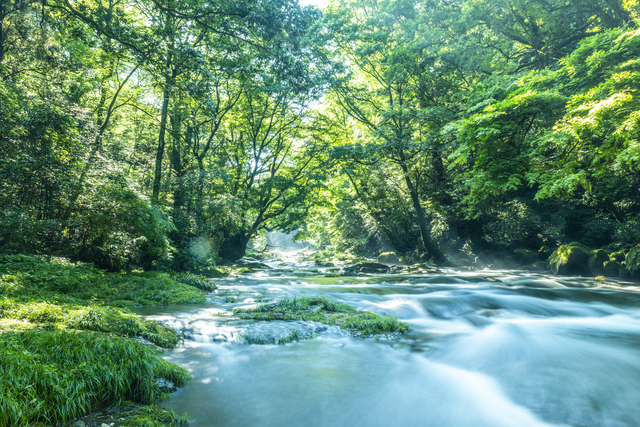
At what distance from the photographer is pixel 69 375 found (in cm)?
251

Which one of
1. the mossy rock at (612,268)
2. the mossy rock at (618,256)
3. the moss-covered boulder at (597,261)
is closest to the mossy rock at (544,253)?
the moss-covered boulder at (597,261)

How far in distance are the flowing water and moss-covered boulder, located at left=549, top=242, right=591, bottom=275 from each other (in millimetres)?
6655

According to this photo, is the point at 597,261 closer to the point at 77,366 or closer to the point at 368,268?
the point at 368,268

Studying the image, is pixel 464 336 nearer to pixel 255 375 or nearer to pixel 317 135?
pixel 255 375

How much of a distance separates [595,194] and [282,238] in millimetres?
95060

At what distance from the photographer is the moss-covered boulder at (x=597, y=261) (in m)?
12.8

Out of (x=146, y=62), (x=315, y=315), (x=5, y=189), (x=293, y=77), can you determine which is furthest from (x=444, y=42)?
(x=5, y=189)

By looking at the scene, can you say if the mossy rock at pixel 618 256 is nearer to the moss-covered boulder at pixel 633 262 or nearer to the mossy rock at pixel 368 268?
the moss-covered boulder at pixel 633 262

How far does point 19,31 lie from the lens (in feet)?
34.2

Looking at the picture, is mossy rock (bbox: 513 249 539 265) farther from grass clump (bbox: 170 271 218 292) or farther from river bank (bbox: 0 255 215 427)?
river bank (bbox: 0 255 215 427)

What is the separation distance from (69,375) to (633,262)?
1635 cm

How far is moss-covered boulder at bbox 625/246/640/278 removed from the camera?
36.7ft

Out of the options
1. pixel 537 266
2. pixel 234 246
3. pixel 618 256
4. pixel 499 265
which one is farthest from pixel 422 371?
pixel 234 246

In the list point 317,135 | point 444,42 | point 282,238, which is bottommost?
point 282,238
